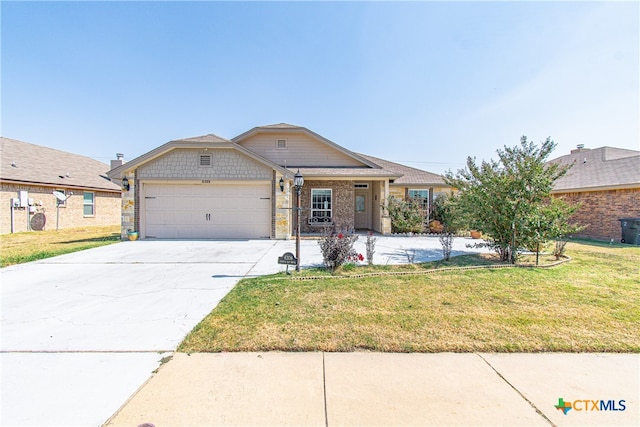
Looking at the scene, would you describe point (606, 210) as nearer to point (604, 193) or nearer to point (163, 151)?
point (604, 193)

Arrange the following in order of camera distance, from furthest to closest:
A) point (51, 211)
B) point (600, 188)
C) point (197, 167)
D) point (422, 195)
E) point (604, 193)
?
point (51, 211)
point (422, 195)
point (604, 193)
point (600, 188)
point (197, 167)

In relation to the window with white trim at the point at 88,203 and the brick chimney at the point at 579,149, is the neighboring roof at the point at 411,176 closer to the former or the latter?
the brick chimney at the point at 579,149

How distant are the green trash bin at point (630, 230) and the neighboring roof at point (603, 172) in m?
1.55

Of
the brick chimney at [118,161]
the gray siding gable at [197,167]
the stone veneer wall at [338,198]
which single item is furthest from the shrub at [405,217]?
the brick chimney at [118,161]

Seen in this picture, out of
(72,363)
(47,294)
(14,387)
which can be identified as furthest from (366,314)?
(47,294)

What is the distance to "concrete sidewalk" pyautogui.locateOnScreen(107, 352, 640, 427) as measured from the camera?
82.5 inches

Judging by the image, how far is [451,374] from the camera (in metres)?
2.62

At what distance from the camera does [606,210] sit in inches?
499

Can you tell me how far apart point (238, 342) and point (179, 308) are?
1.71 metres

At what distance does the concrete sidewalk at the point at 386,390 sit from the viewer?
2.10 metres

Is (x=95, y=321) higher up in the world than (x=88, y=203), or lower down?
lower down

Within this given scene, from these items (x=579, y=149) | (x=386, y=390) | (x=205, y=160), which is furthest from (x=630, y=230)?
(x=205, y=160)

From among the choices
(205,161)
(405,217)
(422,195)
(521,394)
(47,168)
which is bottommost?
(521,394)

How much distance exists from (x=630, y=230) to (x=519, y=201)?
902 centimetres
